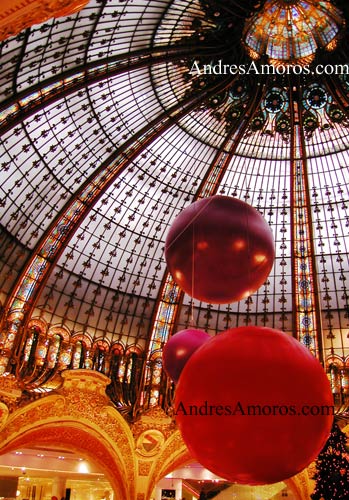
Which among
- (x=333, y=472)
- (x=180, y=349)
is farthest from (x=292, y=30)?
(x=333, y=472)

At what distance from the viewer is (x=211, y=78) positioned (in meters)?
14.6

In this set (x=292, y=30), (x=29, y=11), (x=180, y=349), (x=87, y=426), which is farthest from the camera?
(x=87, y=426)

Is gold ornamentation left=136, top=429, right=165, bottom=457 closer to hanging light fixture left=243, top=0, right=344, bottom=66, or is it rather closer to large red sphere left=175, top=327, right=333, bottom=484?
hanging light fixture left=243, top=0, right=344, bottom=66

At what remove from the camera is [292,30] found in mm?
13492


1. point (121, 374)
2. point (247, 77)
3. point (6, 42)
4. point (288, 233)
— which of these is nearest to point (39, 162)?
point (6, 42)

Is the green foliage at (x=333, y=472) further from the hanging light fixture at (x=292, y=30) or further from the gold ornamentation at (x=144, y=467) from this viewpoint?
the hanging light fixture at (x=292, y=30)

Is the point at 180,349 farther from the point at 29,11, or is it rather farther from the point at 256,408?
the point at 29,11

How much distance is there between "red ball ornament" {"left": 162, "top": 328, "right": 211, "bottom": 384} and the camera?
7695 millimetres

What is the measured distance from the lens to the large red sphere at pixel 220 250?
212 inches

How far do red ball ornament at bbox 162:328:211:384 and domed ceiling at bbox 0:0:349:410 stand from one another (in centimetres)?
800

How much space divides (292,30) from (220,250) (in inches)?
417

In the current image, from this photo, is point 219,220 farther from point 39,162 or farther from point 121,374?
point 121,374

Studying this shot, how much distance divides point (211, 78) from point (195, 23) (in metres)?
1.84

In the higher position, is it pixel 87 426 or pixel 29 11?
pixel 29 11
